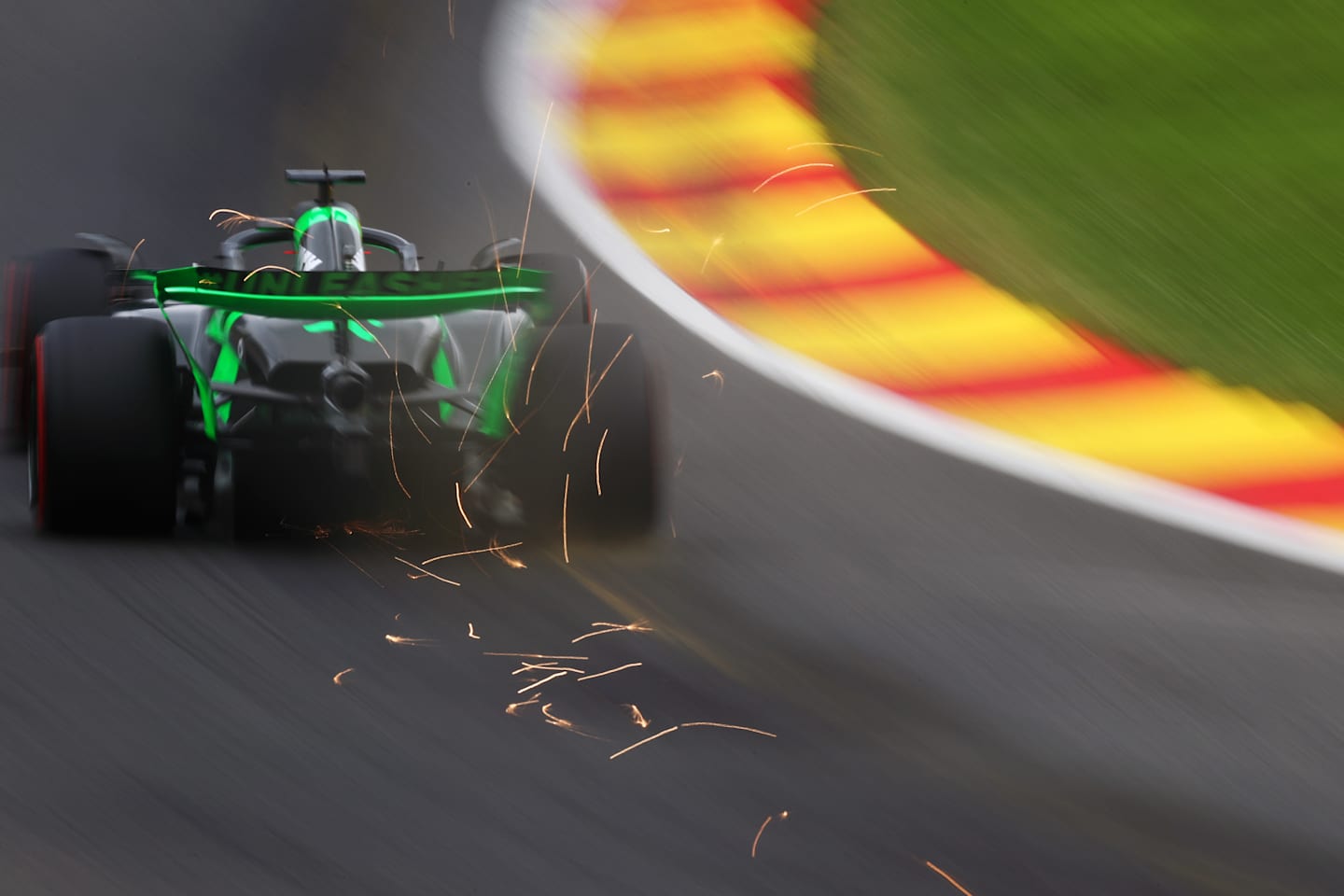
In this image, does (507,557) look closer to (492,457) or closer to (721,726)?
(492,457)

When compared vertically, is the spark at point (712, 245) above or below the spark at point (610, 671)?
above

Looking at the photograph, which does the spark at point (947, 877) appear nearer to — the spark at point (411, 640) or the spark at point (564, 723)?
the spark at point (564, 723)

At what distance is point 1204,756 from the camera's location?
4.19m

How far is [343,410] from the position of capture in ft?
17.2

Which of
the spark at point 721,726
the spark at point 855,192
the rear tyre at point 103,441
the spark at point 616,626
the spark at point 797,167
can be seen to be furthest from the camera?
the spark at point 797,167

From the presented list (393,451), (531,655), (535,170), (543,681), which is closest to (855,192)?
(535,170)

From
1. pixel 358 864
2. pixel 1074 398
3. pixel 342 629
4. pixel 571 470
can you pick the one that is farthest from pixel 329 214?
pixel 358 864

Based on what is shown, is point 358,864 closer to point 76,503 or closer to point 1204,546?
point 76,503

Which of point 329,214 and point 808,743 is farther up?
point 329,214

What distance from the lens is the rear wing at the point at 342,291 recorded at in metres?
5.42

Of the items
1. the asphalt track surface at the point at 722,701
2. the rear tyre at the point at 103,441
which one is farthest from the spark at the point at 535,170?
the rear tyre at the point at 103,441

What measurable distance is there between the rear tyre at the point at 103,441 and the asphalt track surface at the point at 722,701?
99 millimetres

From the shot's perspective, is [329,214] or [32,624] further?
[329,214]

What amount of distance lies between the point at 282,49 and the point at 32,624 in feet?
25.1
